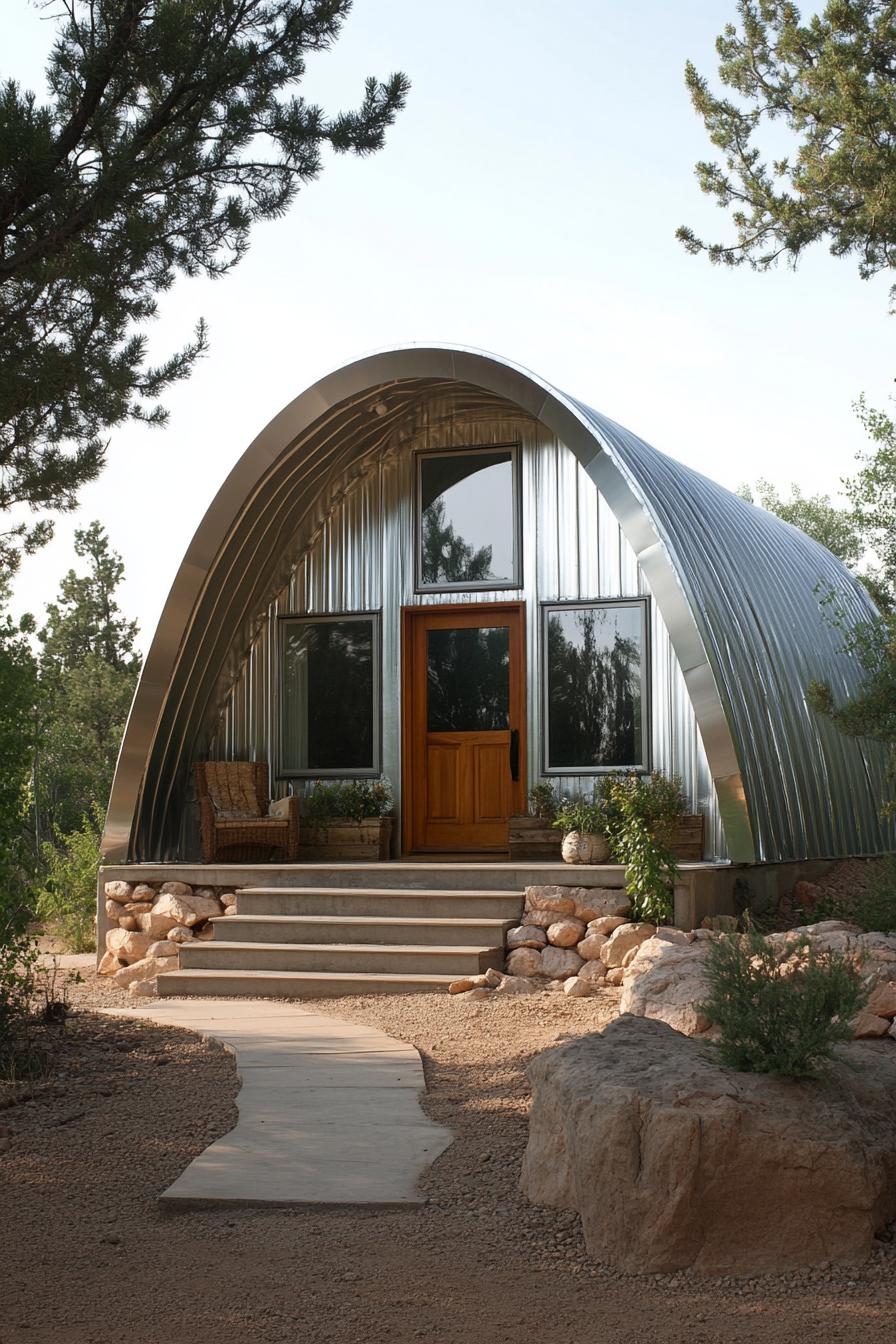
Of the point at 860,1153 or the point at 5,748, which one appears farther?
the point at 5,748

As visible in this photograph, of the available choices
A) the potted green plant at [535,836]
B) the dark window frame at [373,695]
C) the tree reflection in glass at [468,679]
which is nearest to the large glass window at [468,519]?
the tree reflection in glass at [468,679]

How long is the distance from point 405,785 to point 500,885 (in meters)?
2.68

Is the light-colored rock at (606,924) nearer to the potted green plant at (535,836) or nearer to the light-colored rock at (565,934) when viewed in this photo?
the light-colored rock at (565,934)

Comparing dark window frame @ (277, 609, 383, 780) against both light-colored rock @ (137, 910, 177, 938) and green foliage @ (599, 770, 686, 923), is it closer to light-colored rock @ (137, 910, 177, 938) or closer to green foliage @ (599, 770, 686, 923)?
green foliage @ (599, 770, 686, 923)

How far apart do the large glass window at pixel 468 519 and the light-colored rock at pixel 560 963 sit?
161 inches

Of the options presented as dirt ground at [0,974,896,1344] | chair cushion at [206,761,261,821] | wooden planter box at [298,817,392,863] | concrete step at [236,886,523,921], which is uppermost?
chair cushion at [206,761,261,821]

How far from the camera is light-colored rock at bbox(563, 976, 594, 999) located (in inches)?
324

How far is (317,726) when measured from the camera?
1219cm

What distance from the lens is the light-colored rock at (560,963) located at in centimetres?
854

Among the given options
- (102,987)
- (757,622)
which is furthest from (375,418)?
(102,987)

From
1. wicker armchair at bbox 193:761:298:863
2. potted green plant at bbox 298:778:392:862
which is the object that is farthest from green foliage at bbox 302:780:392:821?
wicker armchair at bbox 193:761:298:863

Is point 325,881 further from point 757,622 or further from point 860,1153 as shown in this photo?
point 860,1153

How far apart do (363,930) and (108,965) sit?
2.37m

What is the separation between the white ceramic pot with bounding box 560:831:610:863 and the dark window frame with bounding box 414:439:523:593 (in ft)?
10.1
